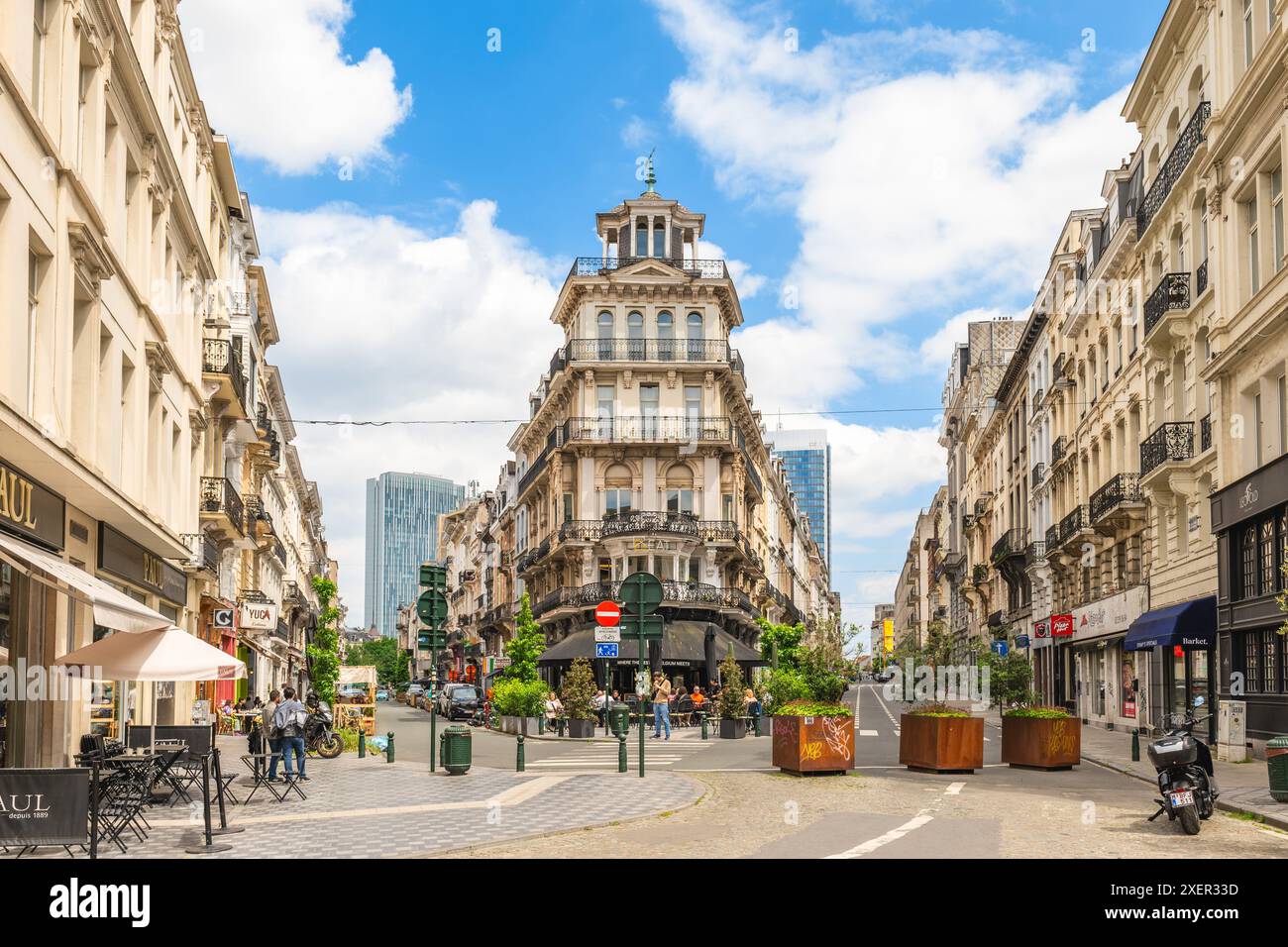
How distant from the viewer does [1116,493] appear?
36.1m

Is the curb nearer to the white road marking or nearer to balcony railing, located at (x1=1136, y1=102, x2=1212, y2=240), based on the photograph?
the white road marking

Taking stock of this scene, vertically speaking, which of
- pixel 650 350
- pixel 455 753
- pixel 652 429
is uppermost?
pixel 650 350

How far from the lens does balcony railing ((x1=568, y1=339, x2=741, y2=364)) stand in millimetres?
56594

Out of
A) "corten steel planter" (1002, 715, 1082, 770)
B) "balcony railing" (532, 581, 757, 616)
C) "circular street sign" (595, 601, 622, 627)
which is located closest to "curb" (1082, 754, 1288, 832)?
"corten steel planter" (1002, 715, 1082, 770)

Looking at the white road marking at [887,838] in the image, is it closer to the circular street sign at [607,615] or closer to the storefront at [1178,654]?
the storefront at [1178,654]

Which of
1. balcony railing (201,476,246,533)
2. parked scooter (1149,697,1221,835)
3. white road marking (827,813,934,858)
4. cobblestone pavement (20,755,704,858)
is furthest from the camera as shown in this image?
balcony railing (201,476,246,533)

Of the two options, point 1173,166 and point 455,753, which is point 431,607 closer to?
point 455,753

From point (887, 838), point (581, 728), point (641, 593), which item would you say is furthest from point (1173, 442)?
point (887, 838)

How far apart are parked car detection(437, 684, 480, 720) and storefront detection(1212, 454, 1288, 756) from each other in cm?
2778

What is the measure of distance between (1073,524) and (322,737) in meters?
26.8

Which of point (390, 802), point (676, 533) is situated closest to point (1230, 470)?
point (390, 802)

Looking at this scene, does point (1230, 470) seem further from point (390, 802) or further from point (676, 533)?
point (676, 533)

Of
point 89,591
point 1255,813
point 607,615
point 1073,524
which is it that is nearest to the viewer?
point 89,591
